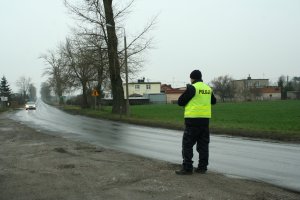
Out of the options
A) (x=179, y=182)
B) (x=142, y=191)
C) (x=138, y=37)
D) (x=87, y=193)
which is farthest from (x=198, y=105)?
(x=138, y=37)

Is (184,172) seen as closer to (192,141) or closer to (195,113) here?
(192,141)

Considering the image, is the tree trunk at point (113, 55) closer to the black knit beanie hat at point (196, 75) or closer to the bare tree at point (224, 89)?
the black knit beanie hat at point (196, 75)

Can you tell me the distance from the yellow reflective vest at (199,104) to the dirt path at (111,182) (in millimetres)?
1154

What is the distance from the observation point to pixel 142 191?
7059mm

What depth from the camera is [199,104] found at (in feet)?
27.5

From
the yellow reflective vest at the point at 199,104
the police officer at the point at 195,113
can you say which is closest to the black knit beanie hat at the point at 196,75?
the police officer at the point at 195,113

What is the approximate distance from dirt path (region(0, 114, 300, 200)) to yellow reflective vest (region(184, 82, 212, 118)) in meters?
1.15

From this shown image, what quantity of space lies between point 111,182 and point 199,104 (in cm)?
217

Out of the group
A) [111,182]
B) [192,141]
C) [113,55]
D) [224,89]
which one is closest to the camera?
[111,182]

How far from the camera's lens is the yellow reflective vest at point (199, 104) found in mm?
8344

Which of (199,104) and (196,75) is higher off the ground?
(196,75)

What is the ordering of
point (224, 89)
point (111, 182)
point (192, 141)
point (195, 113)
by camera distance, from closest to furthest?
1. point (111, 182)
2. point (195, 113)
3. point (192, 141)
4. point (224, 89)

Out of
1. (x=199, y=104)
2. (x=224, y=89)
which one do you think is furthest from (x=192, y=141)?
(x=224, y=89)

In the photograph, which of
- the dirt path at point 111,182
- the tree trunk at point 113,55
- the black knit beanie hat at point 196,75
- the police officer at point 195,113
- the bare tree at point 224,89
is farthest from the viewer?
the bare tree at point 224,89
